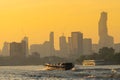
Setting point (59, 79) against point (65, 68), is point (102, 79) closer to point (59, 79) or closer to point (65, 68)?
point (59, 79)

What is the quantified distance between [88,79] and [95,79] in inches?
66.4

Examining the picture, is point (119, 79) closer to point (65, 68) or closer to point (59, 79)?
point (59, 79)

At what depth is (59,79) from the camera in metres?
112

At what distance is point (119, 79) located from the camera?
110 meters

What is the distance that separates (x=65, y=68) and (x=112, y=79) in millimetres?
90502

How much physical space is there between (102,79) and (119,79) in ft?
11.5

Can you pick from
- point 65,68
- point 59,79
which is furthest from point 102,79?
point 65,68

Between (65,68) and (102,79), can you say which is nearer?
(102,79)

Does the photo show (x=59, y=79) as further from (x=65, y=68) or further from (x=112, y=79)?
(x=65, y=68)

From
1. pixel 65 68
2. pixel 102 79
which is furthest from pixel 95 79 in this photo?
pixel 65 68

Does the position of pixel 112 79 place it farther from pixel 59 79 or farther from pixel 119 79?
pixel 59 79

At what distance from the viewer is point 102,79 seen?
109m

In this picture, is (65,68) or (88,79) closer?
(88,79)

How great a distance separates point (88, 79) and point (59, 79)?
604 centimetres
